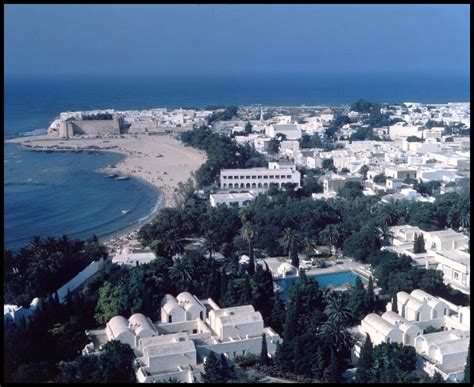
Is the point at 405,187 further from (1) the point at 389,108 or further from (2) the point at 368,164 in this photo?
(1) the point at 389,108

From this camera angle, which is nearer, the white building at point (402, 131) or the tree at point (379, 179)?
the tree at point (379, 179)

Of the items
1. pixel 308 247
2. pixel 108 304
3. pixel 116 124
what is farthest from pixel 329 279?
pixel 116 124

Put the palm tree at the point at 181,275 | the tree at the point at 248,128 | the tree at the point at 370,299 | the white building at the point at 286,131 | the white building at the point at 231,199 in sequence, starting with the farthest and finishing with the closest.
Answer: the tree at the point at 248,128 → the white building at the point at 286,131 → the white building at the point at 231,199 → the palm tree at the point at 181,275 → the tree at the point at 370,299

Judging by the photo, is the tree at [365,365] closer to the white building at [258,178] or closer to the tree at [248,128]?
the white building at [258,178]

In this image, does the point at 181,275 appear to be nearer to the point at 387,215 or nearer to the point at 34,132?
the point at 387,215

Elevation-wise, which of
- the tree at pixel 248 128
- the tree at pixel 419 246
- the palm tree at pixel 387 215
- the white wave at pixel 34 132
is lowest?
the tree at pixel 419 246

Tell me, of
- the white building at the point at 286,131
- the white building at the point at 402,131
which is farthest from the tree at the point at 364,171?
the white building at the point at 402,131

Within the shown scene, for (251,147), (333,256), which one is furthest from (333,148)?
(333,256)
